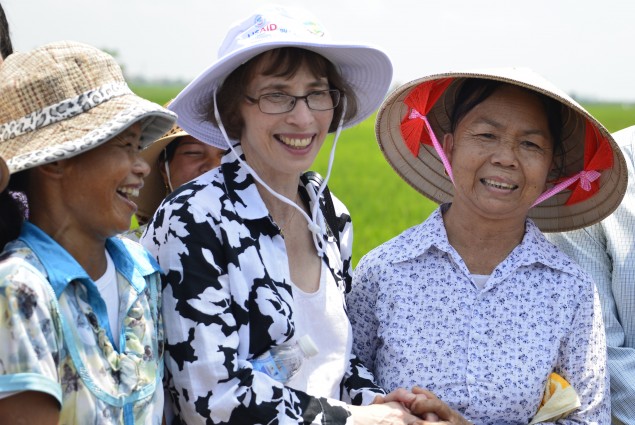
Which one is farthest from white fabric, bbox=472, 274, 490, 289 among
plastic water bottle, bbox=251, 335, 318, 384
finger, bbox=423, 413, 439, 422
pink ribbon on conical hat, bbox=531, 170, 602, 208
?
plastic water bottle, bbox=251, 335, 318, 384

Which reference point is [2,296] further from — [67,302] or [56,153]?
[56,153]

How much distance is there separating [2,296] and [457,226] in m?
1.89

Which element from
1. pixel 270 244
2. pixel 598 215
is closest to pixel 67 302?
pixel 270 244

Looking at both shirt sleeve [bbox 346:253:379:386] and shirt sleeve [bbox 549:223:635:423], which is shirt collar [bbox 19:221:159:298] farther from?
shirt sleeve [bbox 549:223:635:423]

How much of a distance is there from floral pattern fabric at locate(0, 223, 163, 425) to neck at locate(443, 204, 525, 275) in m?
1.30

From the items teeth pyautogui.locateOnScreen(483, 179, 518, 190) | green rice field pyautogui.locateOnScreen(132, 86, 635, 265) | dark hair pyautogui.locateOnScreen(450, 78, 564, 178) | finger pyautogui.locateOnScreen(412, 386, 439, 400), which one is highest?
dark hair pyautogui.locateOnScreen(450, 78, 564, 178)

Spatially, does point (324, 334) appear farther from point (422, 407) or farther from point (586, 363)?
point (586, 363)

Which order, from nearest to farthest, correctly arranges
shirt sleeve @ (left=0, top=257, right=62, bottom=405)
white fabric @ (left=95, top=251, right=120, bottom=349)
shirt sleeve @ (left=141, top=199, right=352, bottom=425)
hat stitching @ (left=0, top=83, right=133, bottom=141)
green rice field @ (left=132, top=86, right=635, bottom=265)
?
shirt sleeve @ (left=0, top=257, right=62, bottom=405) → hat stitching @ (left=0, top=83, right=133, bottom=141) → white fabric @ (left=95, top=251, right=120, bottom=349) → shirt sleeve @ (left=141, top=199, right=352, bottom=425) → green rice field @ (left=132, top=86, right=635, bottom=265)

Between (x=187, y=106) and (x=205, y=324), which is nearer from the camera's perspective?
(x=205, y=324)

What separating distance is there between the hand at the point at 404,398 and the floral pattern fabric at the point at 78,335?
2.75ft

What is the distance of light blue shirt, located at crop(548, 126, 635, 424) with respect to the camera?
3.61 metres

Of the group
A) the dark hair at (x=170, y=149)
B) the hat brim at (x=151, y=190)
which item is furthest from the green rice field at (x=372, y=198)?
the dark hair at (x=170, y=149)

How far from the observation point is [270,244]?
9.96ft

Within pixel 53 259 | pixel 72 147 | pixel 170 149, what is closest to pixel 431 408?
pixel 53 259
